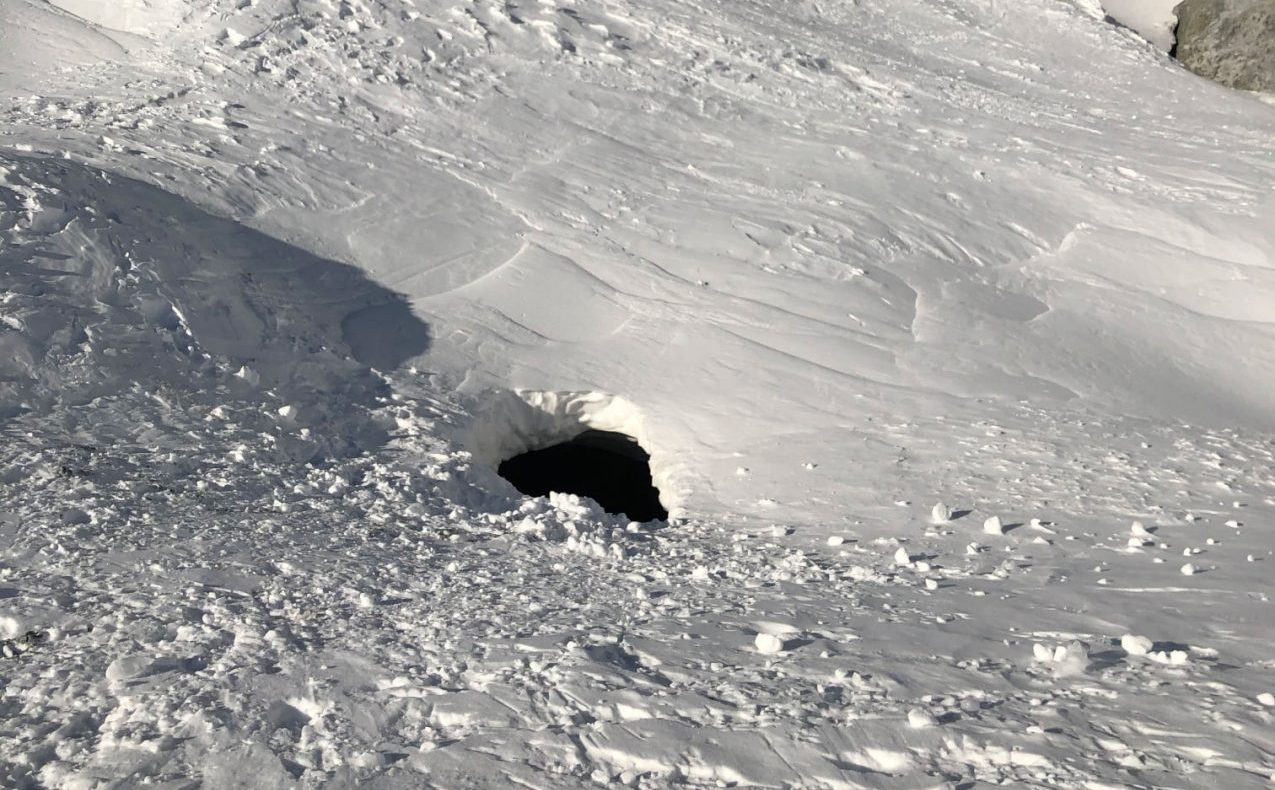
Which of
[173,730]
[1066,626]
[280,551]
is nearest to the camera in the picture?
[173,730]

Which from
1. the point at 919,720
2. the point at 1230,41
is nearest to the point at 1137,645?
the point at 919,720

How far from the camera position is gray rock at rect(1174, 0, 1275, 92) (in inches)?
528

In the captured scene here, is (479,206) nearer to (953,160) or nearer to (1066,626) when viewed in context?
(953,160)

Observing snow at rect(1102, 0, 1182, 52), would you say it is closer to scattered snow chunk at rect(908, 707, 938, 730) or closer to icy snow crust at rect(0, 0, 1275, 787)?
icy snow crust at rect(0, 0, 1275, 787)

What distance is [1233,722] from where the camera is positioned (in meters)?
3.48

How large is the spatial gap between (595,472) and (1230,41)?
11.1m

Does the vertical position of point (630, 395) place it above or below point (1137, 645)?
below

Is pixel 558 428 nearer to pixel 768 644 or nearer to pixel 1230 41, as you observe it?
pixel 768 644

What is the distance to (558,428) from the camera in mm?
7641

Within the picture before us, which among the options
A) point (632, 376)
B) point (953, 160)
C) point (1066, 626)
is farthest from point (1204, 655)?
point (953, 160)

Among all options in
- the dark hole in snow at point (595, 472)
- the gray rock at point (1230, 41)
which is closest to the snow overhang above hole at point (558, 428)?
the dark hole in snow at point (595, 472)

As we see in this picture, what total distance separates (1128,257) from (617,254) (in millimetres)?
4480

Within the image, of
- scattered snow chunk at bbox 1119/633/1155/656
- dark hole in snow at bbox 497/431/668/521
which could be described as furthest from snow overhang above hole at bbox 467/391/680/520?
scattered snow chunk at bbox 1119/633/1155/656

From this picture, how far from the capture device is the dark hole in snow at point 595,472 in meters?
7.82
